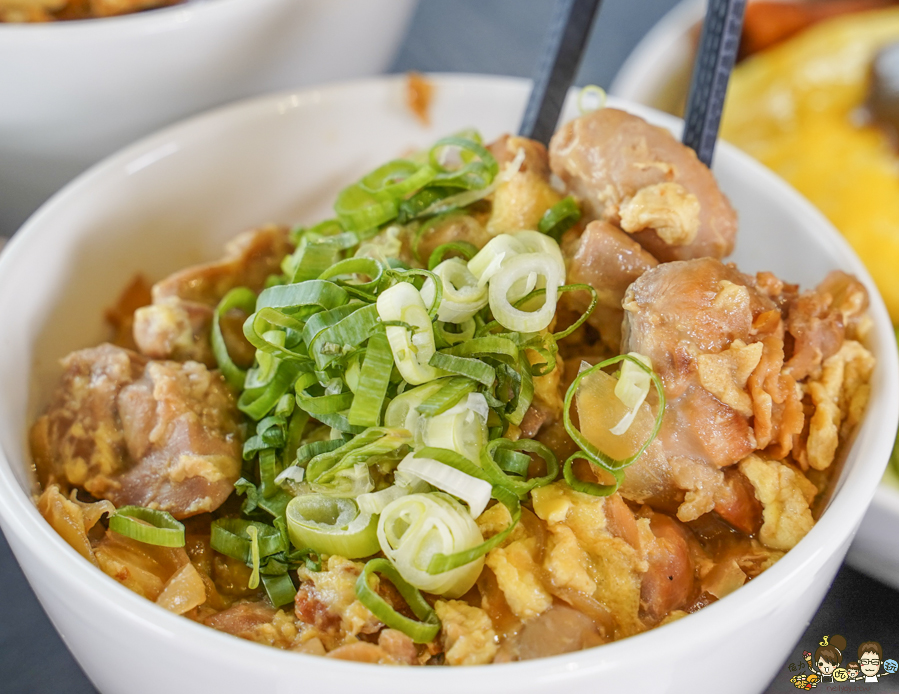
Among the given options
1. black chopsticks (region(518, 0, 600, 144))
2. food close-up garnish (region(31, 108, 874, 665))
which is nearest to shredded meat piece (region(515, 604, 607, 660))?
food close-up garnish (region(31, 108, 874, 665))

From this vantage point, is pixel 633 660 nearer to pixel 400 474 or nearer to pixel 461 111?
pixel 400 474

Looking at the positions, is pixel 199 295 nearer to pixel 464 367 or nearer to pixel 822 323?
pixel 464 367

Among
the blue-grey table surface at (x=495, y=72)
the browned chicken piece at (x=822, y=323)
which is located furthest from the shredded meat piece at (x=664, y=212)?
the blue-grey table surface at (x=495, y=72)

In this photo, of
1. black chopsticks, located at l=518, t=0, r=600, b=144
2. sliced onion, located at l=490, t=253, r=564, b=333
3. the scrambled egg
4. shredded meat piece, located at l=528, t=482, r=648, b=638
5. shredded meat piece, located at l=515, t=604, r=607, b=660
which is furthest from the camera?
the scrambled egg

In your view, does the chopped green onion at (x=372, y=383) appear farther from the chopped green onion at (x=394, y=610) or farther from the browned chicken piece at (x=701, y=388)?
the browned chicken piece at (x=701, y=388)

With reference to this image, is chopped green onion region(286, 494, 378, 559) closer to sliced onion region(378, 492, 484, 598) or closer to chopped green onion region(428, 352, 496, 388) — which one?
sliced onion region(378, 492, 484, 598)

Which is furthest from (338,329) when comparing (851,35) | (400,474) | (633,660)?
(851,35)
